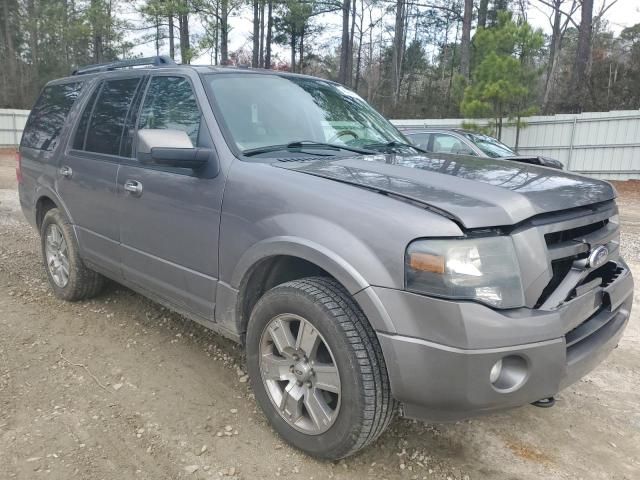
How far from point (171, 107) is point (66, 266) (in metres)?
2.06

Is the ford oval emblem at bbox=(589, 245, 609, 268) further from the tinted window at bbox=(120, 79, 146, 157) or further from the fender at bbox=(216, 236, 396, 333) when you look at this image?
the tinted window at bbox=(120, 79, 146, 157)

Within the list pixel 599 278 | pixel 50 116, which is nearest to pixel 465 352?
pixel 599 278

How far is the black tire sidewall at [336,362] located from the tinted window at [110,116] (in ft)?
6.20

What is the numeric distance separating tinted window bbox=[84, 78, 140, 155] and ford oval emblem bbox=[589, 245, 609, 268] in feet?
10.1

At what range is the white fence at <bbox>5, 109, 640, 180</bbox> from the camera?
51.5 ft

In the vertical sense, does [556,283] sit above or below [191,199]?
below

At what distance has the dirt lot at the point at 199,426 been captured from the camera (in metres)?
2.50

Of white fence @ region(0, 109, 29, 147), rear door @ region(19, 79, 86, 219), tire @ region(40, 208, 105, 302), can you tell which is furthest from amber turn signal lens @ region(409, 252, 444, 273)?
white fence @ region(0, 109, 29, 147)

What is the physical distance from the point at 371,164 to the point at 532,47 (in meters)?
15.1

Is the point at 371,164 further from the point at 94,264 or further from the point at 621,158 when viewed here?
the point at 621,158

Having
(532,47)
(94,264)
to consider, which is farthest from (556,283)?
(532,47)

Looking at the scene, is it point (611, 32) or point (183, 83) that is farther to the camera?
point (611, 32)

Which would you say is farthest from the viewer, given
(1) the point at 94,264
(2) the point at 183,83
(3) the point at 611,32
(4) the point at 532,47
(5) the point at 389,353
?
(3) the point at 611,32

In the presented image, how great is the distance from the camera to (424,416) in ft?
7.19
